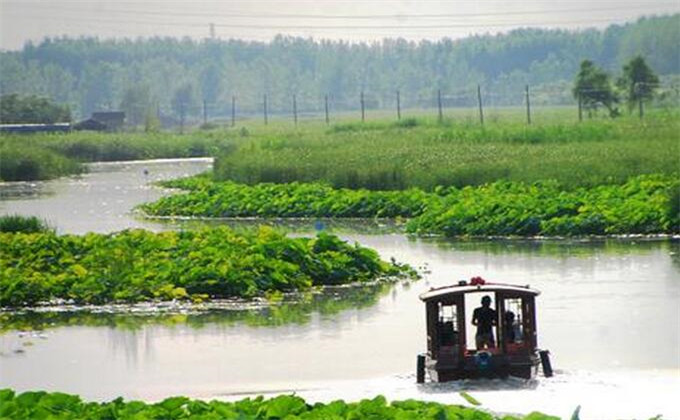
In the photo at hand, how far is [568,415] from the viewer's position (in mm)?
18156

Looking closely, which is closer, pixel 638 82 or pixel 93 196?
pixel 93 196

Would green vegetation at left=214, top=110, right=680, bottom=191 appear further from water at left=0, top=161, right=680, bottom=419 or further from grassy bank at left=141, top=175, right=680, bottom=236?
water at left=0, top=161, right=680, bottom=419

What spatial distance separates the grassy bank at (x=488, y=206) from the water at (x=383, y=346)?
3.56 meters

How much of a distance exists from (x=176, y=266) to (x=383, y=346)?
656 centimetres

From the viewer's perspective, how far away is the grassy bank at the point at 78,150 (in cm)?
6862

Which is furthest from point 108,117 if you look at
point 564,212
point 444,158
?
point 564,212

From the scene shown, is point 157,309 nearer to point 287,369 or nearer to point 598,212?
point 287,369

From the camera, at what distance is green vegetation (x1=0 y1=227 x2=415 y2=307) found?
28.6m

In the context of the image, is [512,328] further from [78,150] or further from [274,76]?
[274,76]

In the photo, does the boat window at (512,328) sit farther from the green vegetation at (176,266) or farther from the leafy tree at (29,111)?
the leafy tree at (29,111)

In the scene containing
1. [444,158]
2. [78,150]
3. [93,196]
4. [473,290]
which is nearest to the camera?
[473,290]

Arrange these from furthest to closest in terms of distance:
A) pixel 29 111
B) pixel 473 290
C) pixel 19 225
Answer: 1. pixel 29 111
2. pixel 19 225
3. pixel 473 290

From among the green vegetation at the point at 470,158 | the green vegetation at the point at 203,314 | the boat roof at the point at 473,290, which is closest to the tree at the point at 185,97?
the green vegetation at the point at 470,158

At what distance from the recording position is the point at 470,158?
163 ft
